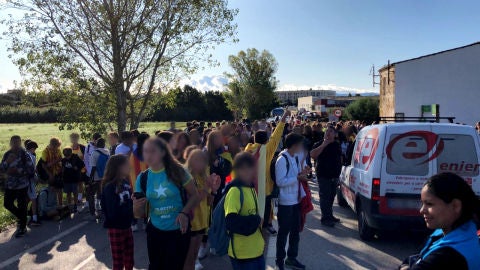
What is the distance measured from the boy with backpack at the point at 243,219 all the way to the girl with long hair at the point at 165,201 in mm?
433

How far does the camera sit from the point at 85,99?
13586mm

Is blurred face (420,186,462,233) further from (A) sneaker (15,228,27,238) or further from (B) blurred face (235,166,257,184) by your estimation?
(A) sneaker (15,228,27,238)

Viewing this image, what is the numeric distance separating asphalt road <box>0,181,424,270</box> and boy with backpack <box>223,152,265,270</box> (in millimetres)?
2037

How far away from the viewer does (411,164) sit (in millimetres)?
5895

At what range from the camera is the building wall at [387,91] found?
39719mm

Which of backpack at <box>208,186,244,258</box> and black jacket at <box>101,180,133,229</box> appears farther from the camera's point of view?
black jacket at <box>101,180,133,229</box>

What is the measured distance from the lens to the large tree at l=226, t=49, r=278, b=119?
53.6m

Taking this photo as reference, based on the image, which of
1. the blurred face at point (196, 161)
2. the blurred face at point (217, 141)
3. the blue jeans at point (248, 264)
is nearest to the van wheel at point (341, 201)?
the blurred face at point (217, 141)

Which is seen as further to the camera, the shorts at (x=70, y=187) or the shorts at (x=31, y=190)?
the shorts at (x=70, y=187)

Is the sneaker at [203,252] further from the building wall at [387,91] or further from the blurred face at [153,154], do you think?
the building wall at [387,91]

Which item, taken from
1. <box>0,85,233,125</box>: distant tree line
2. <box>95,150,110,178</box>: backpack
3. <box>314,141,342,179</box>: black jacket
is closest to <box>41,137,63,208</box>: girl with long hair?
<box>95,150,110,178</box>: backpack

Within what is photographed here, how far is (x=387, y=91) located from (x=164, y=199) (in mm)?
41795

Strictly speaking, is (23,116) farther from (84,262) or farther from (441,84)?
(84,262)

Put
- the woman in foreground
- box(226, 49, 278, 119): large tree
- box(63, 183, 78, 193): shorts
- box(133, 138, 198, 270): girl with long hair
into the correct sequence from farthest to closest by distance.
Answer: box(226, 49, 278, 119): large tree
box(63, 183, 78, 193): shorts
box(133, 138, 198, 270): girl with long hair
the woman in foreground
